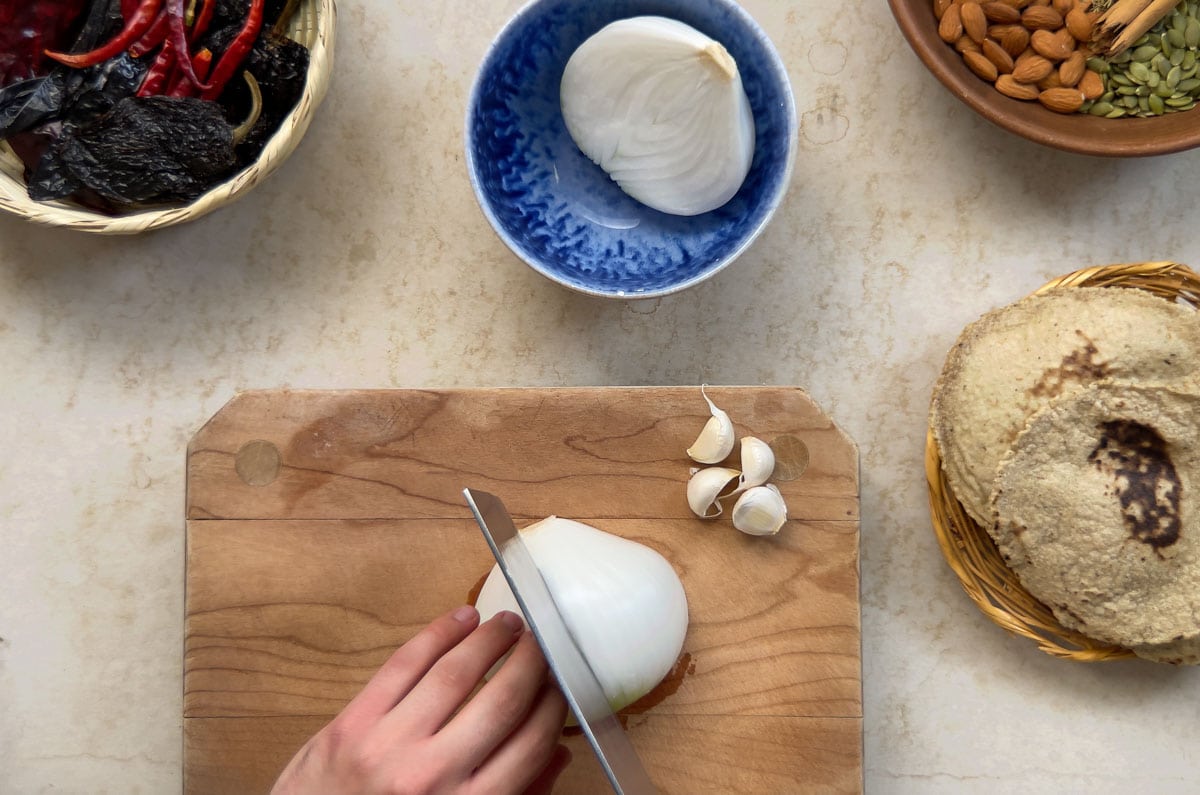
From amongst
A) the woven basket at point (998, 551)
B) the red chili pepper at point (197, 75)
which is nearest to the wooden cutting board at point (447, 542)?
the woven basket at point (998, 551)

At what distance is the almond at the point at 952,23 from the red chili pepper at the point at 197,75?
77 cm

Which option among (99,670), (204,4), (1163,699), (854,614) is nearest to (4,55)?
(204,4)

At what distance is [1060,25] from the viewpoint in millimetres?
968

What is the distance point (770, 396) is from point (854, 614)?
0.77 ft

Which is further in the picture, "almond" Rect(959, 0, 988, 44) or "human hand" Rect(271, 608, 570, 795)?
"almond" Rect(959, 0, 988, 44)

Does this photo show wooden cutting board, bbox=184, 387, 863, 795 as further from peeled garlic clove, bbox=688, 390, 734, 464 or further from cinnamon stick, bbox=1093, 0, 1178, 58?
cinnamon stick, bbox=1093, 0, 1178, 58

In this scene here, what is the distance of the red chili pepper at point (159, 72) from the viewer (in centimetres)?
97

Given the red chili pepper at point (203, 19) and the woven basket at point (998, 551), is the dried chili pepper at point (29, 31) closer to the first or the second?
the red chili pepper at point (203, 19)

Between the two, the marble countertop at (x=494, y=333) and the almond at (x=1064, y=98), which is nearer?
the almond at (x=1064, y=98)

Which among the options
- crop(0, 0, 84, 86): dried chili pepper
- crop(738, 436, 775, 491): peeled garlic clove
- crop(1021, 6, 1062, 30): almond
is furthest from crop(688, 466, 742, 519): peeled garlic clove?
crop(0, 0, 84, 86): dried chili pepper

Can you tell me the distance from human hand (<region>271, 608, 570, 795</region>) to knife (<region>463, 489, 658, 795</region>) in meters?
0.03

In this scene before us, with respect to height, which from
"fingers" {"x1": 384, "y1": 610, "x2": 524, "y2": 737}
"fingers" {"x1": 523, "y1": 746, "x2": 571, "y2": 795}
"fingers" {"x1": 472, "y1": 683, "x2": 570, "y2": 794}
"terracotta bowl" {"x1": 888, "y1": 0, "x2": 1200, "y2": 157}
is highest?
"terracotta bowl" {"x1": 888, "y1": 0, "x2": 1200, "y2": 157}

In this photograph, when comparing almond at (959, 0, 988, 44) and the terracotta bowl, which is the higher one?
almond at (959, 0, 988, 44)

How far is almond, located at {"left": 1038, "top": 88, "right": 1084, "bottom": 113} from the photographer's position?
3.16 ft
